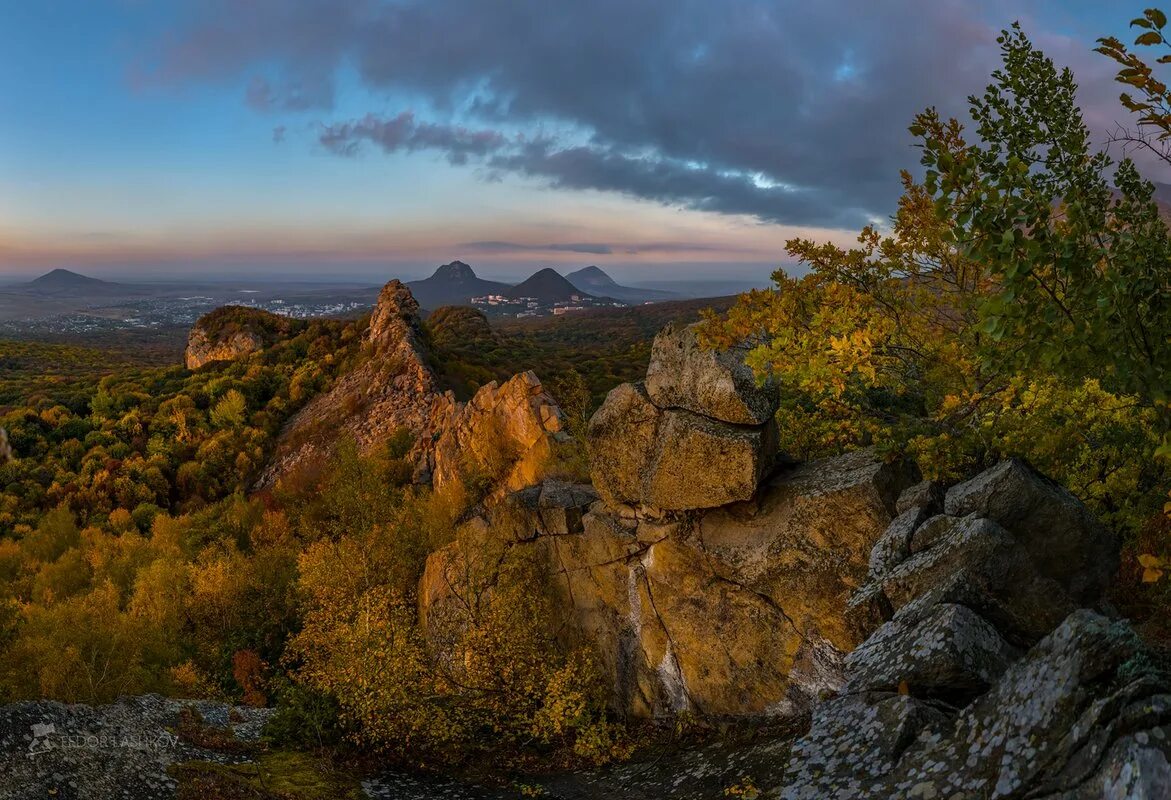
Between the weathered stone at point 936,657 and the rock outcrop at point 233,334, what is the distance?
90.0 m

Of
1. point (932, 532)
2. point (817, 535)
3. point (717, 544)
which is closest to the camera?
point (932, 532)

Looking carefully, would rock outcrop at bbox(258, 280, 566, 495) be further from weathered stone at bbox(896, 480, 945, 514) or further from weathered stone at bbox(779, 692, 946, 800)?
weathered stone at bbox(779, 692, 946, 800)

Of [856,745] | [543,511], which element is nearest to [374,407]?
[543,511]

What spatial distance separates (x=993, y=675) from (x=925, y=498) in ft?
20.5

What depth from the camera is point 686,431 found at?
20.3 m

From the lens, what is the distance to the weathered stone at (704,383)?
63.3ft

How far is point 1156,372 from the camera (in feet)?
20.9

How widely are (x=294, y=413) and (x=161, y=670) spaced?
3774cm

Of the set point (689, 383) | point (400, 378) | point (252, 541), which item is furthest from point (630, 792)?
point (400, 378)

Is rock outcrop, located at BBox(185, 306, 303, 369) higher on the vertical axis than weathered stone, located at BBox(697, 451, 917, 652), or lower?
higher

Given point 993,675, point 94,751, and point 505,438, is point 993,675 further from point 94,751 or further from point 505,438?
point 505,438

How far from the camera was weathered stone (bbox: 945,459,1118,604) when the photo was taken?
11641 millimetres

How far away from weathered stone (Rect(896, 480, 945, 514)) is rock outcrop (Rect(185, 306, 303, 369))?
87.2 metres

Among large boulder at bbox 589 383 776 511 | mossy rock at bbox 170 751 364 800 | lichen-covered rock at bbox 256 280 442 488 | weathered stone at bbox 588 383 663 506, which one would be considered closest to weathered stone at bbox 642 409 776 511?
large boulder at bbox 589 383 776 511
